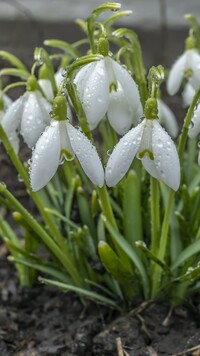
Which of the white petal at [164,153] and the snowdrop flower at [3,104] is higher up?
the snowdrop flower at [3,104]

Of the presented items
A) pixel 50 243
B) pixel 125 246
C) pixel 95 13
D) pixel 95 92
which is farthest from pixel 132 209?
pixel 95 13

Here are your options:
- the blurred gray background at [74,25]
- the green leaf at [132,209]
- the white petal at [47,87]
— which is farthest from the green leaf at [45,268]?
the blurred gray background at [74,25]

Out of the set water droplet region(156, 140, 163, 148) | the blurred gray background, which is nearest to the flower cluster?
water droplet region(156, 140, 163, 148)

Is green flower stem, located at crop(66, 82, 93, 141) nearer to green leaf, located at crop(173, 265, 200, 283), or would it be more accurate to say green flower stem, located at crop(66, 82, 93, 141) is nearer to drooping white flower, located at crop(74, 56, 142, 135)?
drooping white flower, located at crop(74, 56, 142, 135)

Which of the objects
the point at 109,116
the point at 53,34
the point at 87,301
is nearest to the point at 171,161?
the point at 109,116

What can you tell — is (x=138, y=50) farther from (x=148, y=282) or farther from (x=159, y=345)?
(x=159, y=345)

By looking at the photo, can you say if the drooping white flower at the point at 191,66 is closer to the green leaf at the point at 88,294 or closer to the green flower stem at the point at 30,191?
the green flower stem at the point at 30,191
